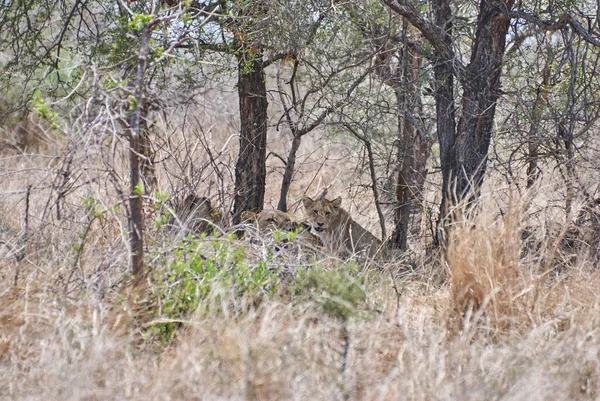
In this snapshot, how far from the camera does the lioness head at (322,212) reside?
7766 mm

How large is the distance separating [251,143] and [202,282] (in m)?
3.55

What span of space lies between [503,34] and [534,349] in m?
3.26

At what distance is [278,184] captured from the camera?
1146 centimetres

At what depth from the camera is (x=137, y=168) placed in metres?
4.19

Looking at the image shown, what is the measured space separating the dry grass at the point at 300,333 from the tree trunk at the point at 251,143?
2625 mm

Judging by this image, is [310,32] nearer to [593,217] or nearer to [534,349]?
[593,217]

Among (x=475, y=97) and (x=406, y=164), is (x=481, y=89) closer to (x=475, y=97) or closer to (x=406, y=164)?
(x=475, y=97)

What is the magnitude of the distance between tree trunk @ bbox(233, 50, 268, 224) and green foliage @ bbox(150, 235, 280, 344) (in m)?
2.93

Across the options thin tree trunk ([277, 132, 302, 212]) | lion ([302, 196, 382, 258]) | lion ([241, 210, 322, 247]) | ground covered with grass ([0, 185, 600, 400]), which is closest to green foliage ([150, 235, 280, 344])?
ground covered with grass ([0, 185, 600, 400])

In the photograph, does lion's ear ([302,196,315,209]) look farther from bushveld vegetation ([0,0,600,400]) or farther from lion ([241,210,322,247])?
bushveld vegetation ([0,0,600,400])

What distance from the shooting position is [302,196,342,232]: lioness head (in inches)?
306

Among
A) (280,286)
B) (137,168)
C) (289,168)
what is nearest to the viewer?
(137,168)

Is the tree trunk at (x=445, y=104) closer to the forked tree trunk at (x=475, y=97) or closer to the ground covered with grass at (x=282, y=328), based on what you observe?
the forked tree trunk at (x=475, y=97)

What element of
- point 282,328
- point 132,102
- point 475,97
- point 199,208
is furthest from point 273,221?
point 132,102
